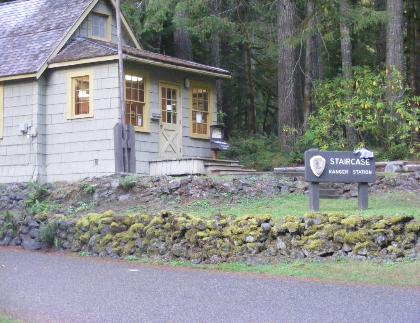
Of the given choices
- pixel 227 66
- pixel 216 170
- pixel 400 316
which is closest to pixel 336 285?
pixel 400 316

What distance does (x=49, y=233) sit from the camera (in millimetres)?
16109

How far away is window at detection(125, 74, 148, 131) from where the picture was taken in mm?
21812

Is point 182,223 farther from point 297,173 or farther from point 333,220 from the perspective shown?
point 297,173

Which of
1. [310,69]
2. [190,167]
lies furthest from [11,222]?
[310,69]

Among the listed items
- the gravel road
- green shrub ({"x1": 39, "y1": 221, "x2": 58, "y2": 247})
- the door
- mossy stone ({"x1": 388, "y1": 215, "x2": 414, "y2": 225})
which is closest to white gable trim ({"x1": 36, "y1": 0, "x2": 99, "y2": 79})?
the door

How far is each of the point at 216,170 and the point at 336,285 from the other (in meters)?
10.2

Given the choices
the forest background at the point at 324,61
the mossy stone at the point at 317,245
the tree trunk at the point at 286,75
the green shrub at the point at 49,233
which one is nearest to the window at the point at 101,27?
the forest background at the point at 324,61

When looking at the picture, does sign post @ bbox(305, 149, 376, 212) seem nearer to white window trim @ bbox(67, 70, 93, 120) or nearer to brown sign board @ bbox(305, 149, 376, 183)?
brown sign board @ bbox(305, 149, 376, 183)

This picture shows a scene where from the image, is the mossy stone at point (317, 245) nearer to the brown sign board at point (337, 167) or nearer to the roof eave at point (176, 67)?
the brown sign board at point (337, 167)

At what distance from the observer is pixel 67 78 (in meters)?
22.0

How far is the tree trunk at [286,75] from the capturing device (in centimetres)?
2550

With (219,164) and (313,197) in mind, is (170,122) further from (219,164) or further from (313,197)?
(313,197)

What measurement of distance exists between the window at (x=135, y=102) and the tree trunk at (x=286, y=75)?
5293mm

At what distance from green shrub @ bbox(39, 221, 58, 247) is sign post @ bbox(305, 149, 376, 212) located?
5248mm
